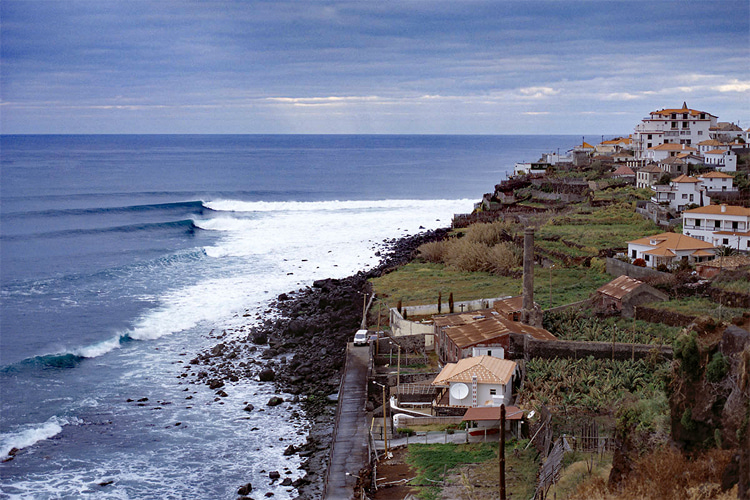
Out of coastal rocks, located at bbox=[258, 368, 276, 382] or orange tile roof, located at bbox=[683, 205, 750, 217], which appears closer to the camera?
coastal rocks, located at bbox=[258, 368, 276, 382]

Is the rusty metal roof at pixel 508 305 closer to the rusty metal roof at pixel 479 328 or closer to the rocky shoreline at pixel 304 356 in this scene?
the rusty metal roof at pixel 479 328

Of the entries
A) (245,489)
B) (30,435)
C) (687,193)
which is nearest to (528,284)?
(245,489)

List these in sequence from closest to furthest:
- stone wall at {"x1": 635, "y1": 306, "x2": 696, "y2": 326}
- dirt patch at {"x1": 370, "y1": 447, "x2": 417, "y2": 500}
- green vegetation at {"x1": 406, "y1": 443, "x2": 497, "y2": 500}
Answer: dirt patch at {"x1": 370, "y1": 447, "x2": 417, "y2": 500}
green vegetation at {"x1": 406, "y1": 443, "x2": 497, "y2": 500}
stone wall at {"x1": 635, "y1": 306, "x2": 696, "y2": 326}

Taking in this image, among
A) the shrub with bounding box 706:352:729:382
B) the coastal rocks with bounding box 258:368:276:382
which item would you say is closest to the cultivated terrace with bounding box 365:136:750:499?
the shrub with bounding box 706:352:729:382

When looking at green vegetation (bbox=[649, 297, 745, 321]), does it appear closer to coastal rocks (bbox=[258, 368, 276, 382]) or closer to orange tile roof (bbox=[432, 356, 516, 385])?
orange tile roof (bbox=[432, 356, 516, 385])

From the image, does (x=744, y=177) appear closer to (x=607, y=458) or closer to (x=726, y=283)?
(x=726, y=283)

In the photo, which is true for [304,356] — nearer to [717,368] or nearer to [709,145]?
[717,368]

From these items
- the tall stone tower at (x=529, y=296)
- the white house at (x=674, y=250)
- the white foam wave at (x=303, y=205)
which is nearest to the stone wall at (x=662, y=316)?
the tall stone tower at (x=529, y=296)
